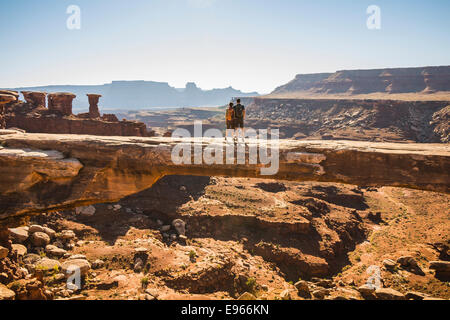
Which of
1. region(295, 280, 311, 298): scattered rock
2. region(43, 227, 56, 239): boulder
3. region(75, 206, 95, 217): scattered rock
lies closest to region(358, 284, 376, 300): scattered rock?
region(295, 280, 311, 298): scattered rock

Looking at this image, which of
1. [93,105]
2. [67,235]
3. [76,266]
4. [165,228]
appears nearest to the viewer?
[76,266]

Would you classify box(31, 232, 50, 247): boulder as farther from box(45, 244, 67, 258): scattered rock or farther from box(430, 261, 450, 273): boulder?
box(430, 261, 450, 273): boulder

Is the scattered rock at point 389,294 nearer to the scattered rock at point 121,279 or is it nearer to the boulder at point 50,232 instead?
the scattered rock at point 121,279

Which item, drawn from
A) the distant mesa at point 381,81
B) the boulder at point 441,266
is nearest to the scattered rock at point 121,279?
the boulder at point 441,266

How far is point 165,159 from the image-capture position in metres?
4.53

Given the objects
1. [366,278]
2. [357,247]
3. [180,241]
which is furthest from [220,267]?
[357,247]

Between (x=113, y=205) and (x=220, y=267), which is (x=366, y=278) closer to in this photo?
(x=220, y=267)

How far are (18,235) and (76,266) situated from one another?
2602 millimetres

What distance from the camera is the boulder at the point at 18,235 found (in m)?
9.09

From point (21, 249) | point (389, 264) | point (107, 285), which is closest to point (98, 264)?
point (107, 285)

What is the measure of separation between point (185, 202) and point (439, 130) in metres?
48.3

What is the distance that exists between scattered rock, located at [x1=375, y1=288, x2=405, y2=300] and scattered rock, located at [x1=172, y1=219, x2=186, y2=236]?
31.0ft

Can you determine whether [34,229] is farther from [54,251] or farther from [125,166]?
[125,166]

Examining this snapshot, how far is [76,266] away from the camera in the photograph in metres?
8.63
